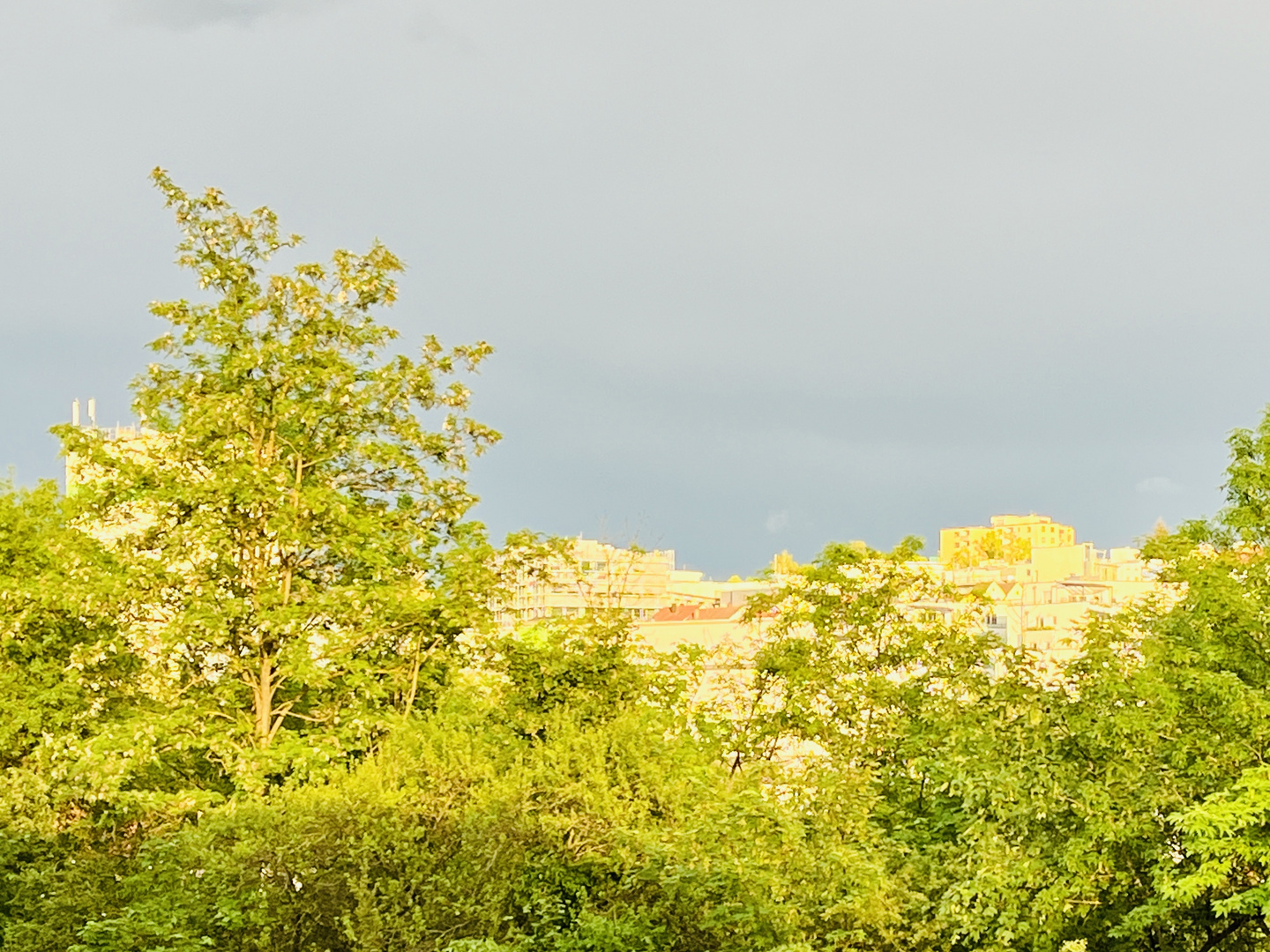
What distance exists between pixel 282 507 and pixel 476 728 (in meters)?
3.83

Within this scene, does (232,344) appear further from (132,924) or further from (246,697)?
(132,924)

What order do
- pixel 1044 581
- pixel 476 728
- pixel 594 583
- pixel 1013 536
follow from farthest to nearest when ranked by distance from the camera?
pixel 1013 536, pixel 1044 581, pixel 594 583, pixel 476 728

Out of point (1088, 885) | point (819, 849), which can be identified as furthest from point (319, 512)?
point (1088, 885)

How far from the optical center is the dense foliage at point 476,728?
11.6m

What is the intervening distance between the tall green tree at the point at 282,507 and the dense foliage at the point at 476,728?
0.06 metres

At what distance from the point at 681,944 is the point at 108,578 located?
889cm

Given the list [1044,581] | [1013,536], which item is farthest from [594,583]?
[1013,536]

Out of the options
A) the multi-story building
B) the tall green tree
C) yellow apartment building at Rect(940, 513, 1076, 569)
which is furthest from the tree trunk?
yellow apartment building at Rect(940, 513, 1076, 569)

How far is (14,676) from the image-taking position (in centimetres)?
1756

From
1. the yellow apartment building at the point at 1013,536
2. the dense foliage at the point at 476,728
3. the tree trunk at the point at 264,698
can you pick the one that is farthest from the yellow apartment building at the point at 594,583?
the yellow apartment building at the point at 1013,536

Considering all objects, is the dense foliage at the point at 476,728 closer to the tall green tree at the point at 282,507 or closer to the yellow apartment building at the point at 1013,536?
the tall green tree at the point at 282,507

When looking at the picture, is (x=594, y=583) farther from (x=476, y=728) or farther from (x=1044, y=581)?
(x=1044, y=581)

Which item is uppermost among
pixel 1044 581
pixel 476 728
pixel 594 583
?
pixel 1044 581

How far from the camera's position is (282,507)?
1695cm
